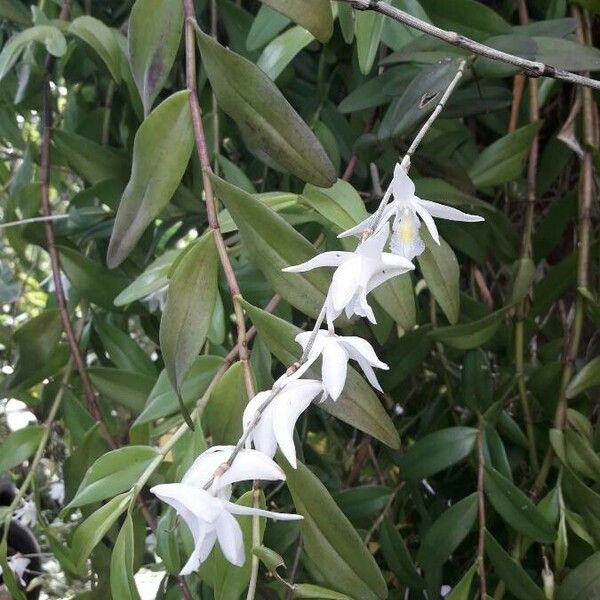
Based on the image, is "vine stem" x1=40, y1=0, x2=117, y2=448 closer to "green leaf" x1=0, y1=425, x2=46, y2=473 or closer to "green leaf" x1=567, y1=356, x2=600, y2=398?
"green leaf" x1=0, y1=425, x2=46, y2=473

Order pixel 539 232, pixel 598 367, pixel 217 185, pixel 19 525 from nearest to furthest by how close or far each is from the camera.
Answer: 1. pixel 217 185
2. pixel 598 367
3. pixel 539 232
4. pixel 19 525

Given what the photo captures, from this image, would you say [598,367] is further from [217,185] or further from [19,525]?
[19,525]

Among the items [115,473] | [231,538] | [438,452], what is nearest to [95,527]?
[115,473]

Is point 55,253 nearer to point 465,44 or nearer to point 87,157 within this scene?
point 87,157

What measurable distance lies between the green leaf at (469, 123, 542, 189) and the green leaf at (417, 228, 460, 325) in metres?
0.16

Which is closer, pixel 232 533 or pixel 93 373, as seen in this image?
pixel 232 533

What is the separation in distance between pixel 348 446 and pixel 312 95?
0.98 ft

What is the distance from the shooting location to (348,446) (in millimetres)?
724

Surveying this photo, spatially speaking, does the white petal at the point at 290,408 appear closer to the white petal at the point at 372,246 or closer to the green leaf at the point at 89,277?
the white petal at the point at 372,246

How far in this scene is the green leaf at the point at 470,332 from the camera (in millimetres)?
533

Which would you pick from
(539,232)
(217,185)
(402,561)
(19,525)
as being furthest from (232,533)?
(19,525)

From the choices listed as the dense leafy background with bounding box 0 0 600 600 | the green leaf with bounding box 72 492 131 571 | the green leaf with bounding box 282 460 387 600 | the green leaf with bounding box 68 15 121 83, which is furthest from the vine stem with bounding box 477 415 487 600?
the green leaf with bounding box 68 15 121 83

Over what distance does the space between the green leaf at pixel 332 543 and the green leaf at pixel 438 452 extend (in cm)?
15

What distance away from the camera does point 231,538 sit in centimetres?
29
